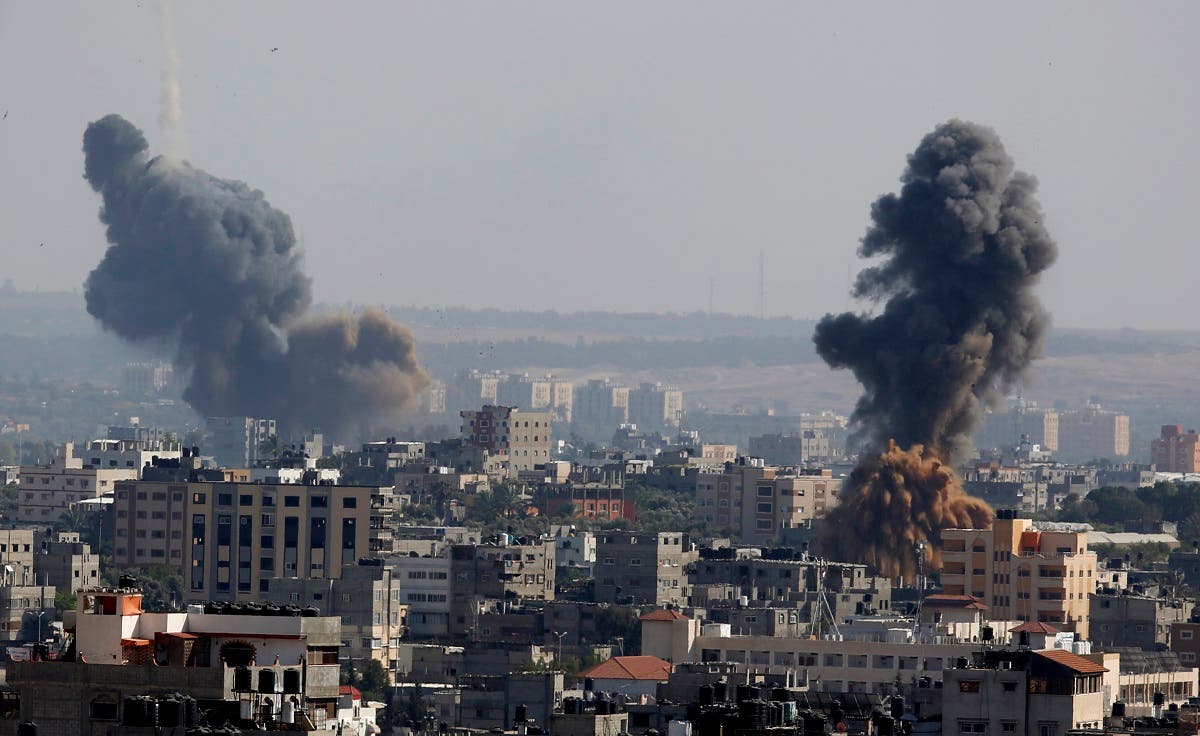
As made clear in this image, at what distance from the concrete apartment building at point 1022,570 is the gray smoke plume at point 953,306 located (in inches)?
880

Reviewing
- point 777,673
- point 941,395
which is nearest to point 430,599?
point 941,395

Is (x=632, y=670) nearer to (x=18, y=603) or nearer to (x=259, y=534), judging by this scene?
(x=18, y=603)

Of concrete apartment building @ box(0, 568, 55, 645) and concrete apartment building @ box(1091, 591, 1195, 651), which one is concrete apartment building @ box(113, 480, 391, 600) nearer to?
concrete apartment building @ box(0, 568, 55, 645)

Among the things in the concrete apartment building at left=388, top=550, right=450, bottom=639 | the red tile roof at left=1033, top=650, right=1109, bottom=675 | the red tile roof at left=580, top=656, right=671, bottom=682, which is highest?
the red tile roof at left=1033, top=650, right=1109, bottom=675

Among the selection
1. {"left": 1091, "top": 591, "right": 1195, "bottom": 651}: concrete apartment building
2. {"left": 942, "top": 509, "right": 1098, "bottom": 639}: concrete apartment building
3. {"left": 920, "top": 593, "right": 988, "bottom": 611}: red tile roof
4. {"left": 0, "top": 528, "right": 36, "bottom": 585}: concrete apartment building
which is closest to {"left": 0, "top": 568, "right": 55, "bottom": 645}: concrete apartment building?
{"left": 0, "top": 528, "right": 36, "bottom": 585}: concrete apartment building

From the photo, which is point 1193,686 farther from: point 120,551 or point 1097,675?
point 120,551

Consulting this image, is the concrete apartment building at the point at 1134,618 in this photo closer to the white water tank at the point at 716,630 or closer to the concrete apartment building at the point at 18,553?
the white water tank at the point at 716,630

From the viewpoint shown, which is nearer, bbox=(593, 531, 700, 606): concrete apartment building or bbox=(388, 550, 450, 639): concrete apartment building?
bbox=(388, 550, 450, 639): concrete apartment building

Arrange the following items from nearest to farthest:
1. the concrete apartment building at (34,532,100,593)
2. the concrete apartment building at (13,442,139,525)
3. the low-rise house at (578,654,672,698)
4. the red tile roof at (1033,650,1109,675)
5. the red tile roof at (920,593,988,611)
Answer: the red tile roof at (1033,650,1109,675)
the low-rise house at (578,654,672,698)
the red tile roof at (920,593,988,611)
the concrete apartment building at (34,532,100,593)
the concrete apartment building at (13,442,139,525)

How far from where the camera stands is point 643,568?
114 metres

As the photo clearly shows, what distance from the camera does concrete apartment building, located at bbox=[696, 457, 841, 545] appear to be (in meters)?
160

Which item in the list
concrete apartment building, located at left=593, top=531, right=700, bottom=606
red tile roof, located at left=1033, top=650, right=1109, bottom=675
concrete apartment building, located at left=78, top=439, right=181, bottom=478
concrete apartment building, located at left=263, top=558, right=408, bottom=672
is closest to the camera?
red tile roof, located at left=1033, top=650, right=1109, bottom=675

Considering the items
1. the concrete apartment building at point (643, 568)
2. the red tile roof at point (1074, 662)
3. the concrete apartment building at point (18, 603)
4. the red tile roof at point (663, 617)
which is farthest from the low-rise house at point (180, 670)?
the concrete apartment building at point (643, 568)

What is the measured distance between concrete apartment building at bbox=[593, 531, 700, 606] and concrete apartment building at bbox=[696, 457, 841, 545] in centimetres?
3316
